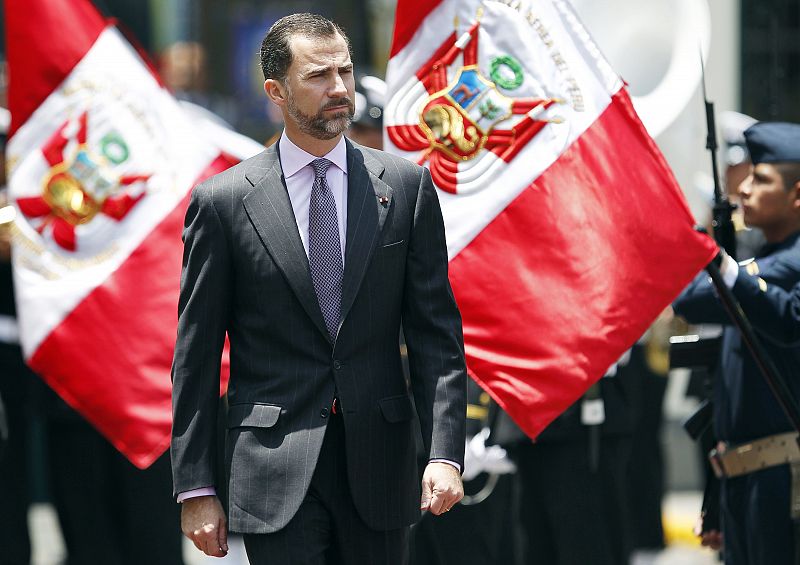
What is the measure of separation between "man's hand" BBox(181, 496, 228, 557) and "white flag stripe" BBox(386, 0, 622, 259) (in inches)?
56.3

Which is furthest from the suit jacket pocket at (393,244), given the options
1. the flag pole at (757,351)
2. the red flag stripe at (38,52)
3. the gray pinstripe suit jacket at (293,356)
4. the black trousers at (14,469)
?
the black trousers at (14,469)

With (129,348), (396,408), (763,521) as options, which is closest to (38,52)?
(129,348)

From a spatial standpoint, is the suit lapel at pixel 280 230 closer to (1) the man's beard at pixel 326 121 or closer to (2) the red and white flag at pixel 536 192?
(1) the man's beard at pixel 326 121

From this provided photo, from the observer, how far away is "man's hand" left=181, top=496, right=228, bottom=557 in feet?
12.3

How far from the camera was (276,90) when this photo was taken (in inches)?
154

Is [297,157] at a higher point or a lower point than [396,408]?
higher

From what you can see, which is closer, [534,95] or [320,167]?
[320,167]

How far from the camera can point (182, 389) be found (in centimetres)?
379

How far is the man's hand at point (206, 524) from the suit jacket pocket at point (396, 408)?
1.51 feet

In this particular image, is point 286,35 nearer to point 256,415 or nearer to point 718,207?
point 256,415

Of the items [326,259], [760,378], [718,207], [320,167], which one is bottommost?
[760,378]

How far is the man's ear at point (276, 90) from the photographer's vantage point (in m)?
3.89

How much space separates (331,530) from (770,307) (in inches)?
68.8

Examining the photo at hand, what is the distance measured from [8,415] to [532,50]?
2.88 metres
